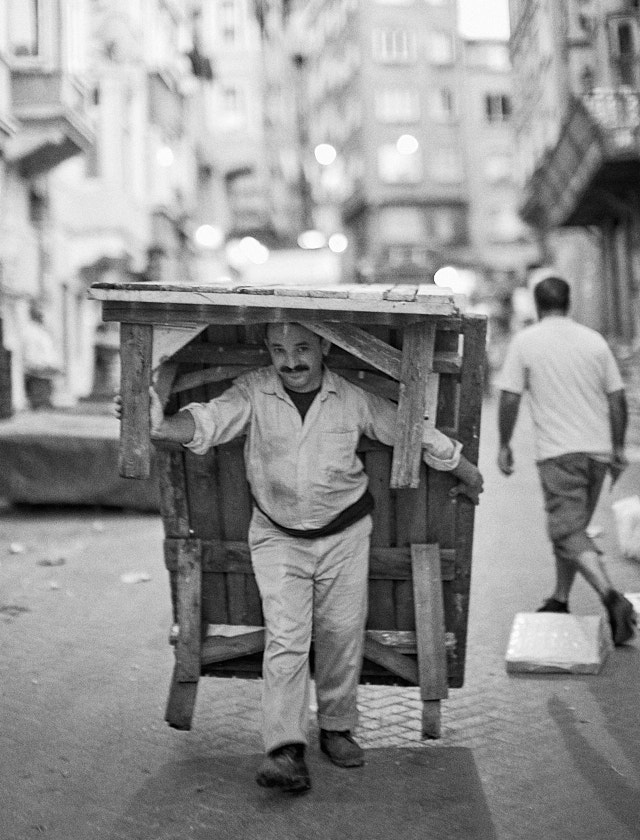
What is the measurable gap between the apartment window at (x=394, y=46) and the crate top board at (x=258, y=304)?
6541 cm

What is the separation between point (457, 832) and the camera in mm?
3947

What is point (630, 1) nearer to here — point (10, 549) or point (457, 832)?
point (10, 549)

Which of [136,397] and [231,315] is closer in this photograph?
[231,315]

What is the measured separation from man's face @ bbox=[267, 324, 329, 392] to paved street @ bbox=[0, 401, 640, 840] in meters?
1.48

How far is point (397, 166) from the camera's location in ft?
214

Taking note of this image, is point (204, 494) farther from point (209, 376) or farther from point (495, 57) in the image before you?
point (495, 57)

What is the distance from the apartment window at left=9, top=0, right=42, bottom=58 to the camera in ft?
58.4

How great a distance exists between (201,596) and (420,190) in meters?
61.1

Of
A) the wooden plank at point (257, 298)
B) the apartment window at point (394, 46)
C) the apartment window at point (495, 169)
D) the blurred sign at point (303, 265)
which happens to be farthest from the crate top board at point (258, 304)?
the apartment window at point (394, 46)

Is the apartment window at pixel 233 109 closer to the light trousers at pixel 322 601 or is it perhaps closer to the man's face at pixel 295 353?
the man's face at pixel 295 353

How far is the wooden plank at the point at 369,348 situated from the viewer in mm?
4426

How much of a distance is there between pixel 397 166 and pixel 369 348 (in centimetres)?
6228

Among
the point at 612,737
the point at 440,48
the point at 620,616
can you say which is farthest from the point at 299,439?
the point at 440,48

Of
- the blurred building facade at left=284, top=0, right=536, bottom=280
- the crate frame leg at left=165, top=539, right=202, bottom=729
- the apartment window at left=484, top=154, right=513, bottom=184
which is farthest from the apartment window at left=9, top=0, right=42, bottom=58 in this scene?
the apartment window at left=484, top=154, right=513, bottom=184
